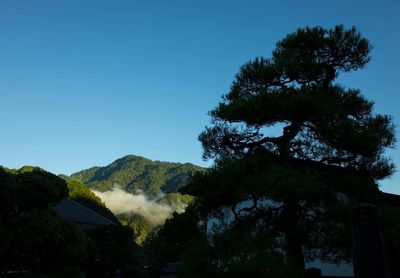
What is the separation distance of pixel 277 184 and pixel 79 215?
30.3 meters

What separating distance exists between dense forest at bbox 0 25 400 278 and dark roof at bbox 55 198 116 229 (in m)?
23.4

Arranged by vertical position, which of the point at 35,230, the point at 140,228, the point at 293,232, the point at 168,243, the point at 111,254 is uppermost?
the point at 140,228

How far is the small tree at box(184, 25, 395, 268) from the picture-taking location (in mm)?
10125

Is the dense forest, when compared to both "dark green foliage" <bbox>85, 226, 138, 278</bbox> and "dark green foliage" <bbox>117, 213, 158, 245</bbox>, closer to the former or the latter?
"dark green foliage" <bbox>85, 226, 138, 278</bbox>

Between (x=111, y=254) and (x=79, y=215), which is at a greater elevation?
(x=79, y=215)

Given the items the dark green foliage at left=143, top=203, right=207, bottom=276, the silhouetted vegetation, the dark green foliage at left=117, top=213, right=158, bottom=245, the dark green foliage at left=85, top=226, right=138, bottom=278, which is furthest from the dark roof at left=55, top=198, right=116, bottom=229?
the silhouetted vegetation

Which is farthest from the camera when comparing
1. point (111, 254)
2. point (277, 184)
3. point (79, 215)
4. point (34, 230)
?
point (79, 215)

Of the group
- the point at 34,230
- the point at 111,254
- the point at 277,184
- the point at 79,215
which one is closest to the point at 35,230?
the point at 34,230

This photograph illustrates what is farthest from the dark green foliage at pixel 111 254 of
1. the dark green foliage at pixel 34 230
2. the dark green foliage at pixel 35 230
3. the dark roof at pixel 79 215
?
the dark green foliage at pixel 34 230

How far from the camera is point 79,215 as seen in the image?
36719mm

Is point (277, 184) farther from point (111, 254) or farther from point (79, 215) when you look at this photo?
point (79, 215)

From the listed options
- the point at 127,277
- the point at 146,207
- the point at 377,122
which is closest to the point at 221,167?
the point at 377,122

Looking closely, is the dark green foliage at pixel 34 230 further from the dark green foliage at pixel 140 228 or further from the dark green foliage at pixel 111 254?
the dark green foliage at pixel 140 228

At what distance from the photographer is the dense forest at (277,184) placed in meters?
9.59
